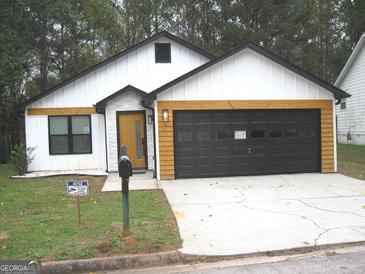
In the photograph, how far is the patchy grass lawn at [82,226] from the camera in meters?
6.23

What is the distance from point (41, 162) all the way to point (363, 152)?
15630mm

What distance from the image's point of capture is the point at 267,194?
429 inches

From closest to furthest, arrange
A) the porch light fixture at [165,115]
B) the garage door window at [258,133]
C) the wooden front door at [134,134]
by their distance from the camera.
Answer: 1. the porch light fixture at [165,115]
2. the garage door window at [258,133]
3. the wooden front door at [134,134]

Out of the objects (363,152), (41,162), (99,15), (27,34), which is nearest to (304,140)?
(363,152)

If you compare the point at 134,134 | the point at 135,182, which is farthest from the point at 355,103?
the point at 135,182

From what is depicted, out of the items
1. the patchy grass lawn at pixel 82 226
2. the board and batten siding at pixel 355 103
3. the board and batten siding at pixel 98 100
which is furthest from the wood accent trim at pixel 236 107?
the board and batten siding at pixel 355 103

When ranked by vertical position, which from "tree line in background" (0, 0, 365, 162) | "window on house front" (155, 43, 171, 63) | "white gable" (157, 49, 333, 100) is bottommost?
"white gable" (157, 49, 333, 100)

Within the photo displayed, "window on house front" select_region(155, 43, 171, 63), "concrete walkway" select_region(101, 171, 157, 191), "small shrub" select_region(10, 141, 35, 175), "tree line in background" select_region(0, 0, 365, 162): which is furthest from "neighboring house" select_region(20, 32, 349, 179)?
"tree line in background" select_region(0, 0, 365, 162)

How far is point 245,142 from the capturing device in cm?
1430

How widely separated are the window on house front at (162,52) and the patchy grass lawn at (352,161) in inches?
326

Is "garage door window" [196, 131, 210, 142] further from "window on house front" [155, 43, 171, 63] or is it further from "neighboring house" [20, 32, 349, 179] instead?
"window on house front" [155, 43, 171, 63]

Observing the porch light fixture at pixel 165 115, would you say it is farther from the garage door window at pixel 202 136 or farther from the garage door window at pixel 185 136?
the garage door window at pixel 202 136

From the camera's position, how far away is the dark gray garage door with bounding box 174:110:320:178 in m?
14.0

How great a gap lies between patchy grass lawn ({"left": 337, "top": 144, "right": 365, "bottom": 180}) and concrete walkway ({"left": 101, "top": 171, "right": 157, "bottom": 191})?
6.67 metres
